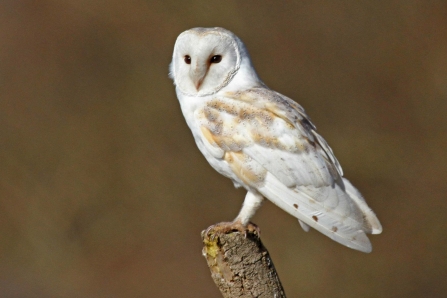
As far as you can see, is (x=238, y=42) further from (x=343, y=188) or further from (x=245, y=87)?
(x=343, y=188)

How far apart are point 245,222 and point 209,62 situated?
73cm

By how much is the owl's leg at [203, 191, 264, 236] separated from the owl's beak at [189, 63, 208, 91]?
544 millimetres

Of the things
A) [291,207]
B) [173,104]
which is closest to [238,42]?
[291,207]

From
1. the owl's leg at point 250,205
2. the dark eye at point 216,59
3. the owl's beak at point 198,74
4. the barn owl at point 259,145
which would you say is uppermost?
the dark eye at point 216,59

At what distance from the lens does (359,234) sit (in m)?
2.66

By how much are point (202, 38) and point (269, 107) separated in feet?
1.38

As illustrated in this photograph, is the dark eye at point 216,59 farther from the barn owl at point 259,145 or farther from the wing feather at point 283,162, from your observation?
the wing feather at point 283,162

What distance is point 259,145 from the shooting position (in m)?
2.74

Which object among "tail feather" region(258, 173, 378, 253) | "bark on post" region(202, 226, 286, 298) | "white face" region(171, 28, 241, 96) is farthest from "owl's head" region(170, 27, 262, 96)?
"bark on post" region(202, 226, 286, 298)

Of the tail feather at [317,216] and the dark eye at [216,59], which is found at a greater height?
the dark eye at [216,59]

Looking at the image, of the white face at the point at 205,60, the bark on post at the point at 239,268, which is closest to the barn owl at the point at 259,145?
the white face at the point at 205,60

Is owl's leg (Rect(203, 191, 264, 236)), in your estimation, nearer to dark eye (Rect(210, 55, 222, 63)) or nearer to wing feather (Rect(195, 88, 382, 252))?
wing feather (Rect(195, 88, 382, 252))

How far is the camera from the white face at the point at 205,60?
9.03ft

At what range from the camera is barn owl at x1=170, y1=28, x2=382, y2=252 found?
2672 millimetres
